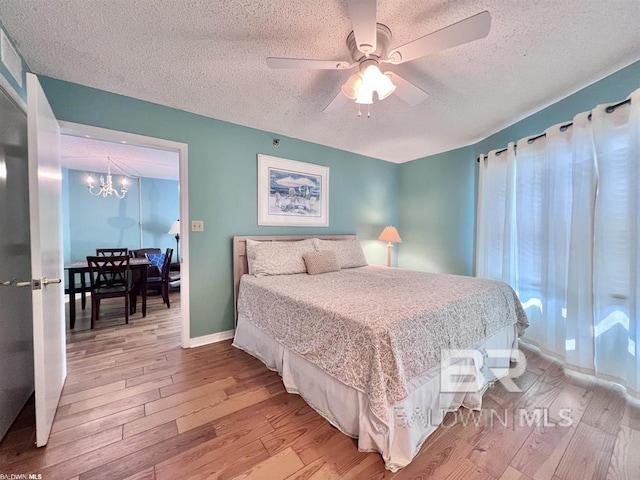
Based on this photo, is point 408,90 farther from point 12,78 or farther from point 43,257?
point 12,78

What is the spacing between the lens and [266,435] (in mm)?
1477

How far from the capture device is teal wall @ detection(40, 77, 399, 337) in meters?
2.16

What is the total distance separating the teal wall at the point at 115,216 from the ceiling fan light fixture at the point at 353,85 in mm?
4426

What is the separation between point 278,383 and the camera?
2.00 meters

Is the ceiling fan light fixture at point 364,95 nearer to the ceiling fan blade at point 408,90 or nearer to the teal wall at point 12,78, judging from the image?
the ceiling fan blade at point 408,90

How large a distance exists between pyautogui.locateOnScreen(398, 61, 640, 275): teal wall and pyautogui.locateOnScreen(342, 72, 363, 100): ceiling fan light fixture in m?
2.16

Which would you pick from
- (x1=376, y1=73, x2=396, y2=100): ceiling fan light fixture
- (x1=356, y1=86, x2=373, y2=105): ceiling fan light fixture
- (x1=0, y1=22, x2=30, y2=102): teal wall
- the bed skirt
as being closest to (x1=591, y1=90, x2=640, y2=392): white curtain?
the bed skirt

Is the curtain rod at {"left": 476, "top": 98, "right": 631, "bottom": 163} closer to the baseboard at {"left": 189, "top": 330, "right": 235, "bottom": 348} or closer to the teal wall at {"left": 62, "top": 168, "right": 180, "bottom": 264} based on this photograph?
the baseboard at {"left": 189, "top": 330, "right": 235, "bottom": 348}

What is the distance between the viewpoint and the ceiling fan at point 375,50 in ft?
A: 3.79

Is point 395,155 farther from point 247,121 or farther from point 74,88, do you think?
point 74,88

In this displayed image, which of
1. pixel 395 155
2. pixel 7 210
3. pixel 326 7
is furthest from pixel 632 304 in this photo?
pixel 7 210

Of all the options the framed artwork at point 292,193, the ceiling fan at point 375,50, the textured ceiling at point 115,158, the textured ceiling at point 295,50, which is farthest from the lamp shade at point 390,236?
the textured ceiling at point 115,158

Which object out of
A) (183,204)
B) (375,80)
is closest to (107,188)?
(183,204)

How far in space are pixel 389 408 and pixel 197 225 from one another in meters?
2.35
